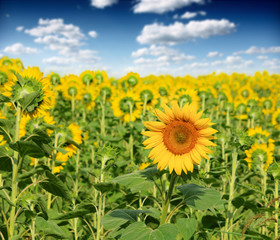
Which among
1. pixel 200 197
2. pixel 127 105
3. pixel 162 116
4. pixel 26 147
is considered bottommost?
pixel 200 197

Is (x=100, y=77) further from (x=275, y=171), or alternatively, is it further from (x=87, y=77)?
(x=275, y=171)

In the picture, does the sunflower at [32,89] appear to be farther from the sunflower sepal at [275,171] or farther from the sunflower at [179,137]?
the sunflower sepal at [275,171]

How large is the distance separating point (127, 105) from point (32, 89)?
2749 mm

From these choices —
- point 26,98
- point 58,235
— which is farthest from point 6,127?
point 58,235

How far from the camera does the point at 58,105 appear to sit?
19.1ft

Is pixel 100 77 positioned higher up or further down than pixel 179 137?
higher up

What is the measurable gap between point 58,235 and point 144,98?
9.45 ft

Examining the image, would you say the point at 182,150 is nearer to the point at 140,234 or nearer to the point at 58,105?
the point at 140,234

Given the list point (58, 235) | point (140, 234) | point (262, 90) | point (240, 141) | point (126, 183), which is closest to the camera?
point (140, 234)

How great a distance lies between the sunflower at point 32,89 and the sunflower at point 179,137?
0.70m

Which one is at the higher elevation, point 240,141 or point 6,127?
point 6,127

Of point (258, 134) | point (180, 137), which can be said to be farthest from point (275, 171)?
point (258, 134)

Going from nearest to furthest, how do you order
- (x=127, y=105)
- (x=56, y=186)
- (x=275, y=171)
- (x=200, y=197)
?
(x=200, y=197), (x=56, y=186), (x=275, y=171), (x=127, y=105)

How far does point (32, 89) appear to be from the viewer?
1.61 meters
